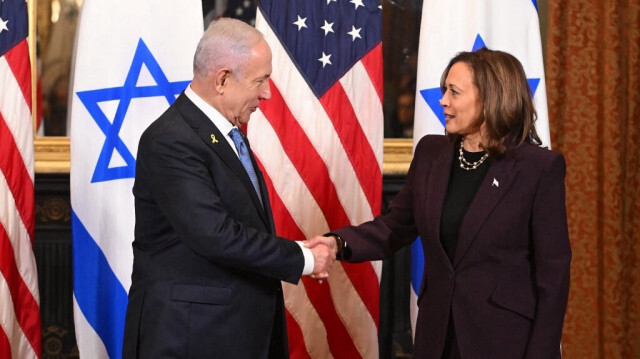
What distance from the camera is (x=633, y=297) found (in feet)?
15.0

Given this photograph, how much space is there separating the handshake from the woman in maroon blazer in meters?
0.34

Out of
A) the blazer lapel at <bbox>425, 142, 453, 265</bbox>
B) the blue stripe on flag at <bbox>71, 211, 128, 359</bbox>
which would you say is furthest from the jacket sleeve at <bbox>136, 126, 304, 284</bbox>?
the blue stripe on flag at <bbox>71, 211, 128, 359</bbox>

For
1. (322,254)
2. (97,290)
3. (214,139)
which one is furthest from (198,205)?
(97,290)

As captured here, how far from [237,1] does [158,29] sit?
90cm

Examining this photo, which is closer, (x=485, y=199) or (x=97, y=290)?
(x=485, y=199)

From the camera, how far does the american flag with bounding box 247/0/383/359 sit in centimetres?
386

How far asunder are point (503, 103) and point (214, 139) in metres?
0.91

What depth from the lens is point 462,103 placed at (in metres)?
2.70

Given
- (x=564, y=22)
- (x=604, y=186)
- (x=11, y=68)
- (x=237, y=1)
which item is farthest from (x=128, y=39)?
(x=604, y=186)

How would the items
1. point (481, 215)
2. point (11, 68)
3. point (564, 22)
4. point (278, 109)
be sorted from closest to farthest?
point (481, 215), point (11, 68), point (278, 109), point (564, 22)

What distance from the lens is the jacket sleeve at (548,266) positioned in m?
2.49

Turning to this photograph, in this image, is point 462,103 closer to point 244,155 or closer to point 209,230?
point 244,155

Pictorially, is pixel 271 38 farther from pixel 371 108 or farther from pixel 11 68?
pixel 11 68

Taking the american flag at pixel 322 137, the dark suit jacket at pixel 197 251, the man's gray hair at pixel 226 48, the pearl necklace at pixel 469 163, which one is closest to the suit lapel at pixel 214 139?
the dark suit jacket at pixel 197 251
